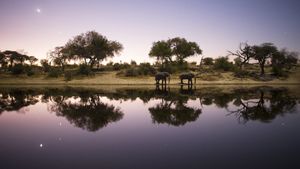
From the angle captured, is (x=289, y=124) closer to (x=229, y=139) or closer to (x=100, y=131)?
(x=229, y=139)

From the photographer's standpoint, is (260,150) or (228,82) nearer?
(260,150)

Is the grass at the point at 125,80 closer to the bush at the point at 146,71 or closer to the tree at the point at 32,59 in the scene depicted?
the bush at the point at 146,71

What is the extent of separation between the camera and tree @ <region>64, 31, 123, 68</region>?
73000 millimetres

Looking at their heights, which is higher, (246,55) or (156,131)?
(246,55)

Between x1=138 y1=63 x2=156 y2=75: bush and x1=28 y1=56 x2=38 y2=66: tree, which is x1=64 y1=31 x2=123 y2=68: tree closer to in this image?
x1=138 y1=63 x2=156 y2=75: bush

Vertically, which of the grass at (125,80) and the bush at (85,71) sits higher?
the bush at (85,71)

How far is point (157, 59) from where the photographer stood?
83.2 m

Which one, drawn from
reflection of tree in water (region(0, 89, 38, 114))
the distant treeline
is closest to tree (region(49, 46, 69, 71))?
the distant treeline

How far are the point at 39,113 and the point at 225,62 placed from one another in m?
59.9

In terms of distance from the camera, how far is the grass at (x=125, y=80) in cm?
5891

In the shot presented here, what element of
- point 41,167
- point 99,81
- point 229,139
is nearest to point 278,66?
point 99,81

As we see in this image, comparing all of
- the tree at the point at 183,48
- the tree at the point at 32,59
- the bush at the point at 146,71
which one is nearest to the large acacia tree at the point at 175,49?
the tree at the point at 183,48

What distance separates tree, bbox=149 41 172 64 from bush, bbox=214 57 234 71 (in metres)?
15.3

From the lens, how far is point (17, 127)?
13.6 meters
